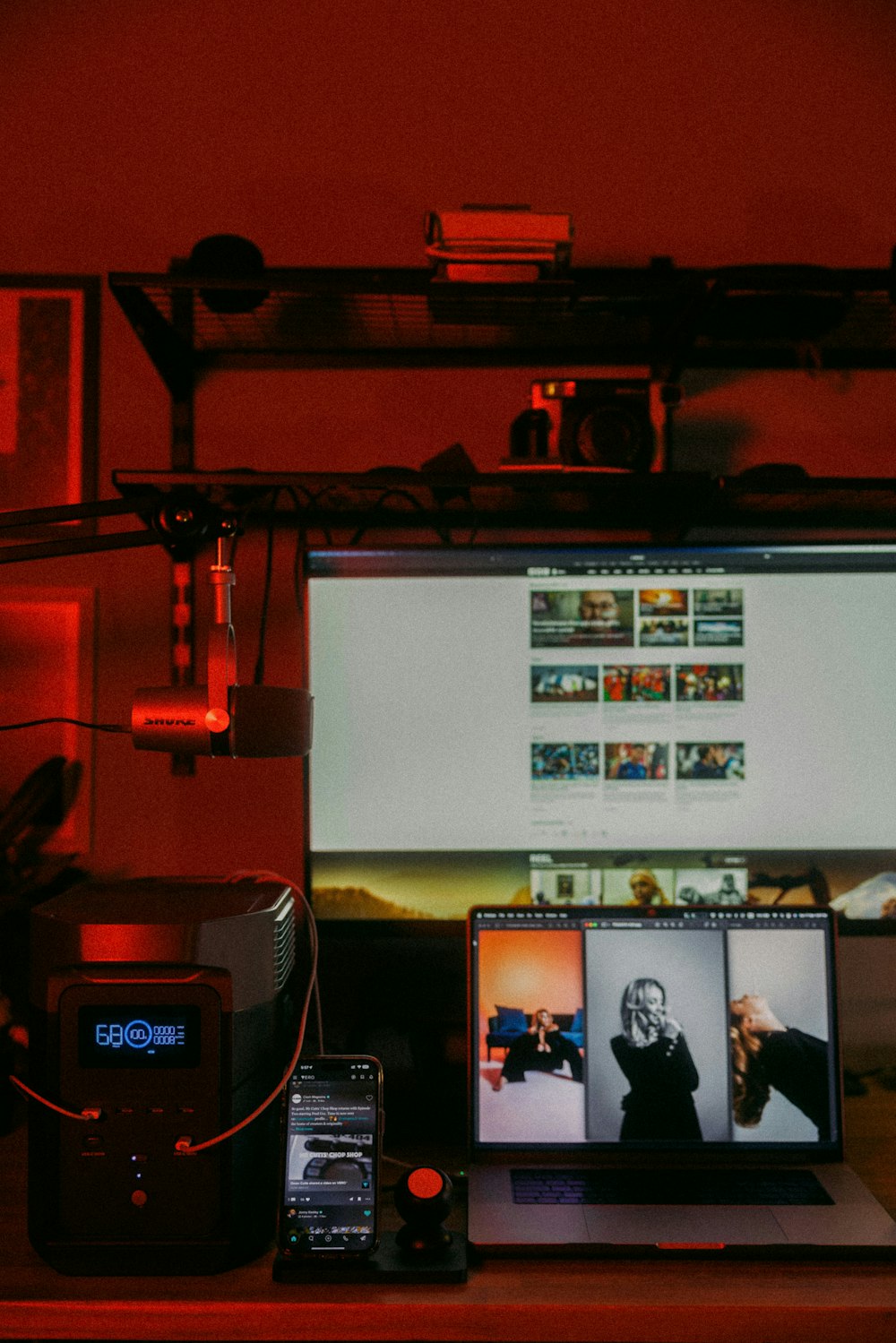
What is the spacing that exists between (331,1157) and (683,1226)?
0.96 feet

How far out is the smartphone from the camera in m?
0.68

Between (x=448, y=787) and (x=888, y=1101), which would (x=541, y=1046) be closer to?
(x=448, y=787)

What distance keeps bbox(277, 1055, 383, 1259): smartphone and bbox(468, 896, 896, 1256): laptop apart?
4.8 inches

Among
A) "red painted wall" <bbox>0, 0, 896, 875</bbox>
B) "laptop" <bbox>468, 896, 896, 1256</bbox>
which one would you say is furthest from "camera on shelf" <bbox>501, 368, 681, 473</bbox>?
"laptop" <bbox>468, 896, 896, 1256</bbox>

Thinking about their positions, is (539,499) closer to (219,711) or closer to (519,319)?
(519,319)

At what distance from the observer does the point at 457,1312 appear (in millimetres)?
634

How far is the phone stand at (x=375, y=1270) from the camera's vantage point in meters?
0.66

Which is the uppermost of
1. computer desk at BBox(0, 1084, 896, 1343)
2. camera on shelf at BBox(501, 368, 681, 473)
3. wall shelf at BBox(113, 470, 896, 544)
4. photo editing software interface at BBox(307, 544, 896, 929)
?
camera on shelf at BBox(501, 368, 681, 473)

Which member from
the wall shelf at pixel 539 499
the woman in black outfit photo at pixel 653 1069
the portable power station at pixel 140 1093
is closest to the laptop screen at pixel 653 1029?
the woman in black outfit photo at pixel 653 1069

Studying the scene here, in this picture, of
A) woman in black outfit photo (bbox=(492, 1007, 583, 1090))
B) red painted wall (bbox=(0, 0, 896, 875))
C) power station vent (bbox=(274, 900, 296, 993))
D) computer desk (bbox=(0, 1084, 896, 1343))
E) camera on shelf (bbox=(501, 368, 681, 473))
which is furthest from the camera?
red painted wall (bbox=(0, 0, 896, 875))

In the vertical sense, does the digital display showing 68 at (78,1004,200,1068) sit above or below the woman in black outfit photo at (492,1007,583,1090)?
above

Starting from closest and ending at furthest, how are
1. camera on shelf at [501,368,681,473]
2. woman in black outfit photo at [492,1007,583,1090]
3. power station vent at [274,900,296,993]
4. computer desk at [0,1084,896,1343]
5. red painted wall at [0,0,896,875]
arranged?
computer desk at [0,1084,896,1343], power station vent at [274,900,296,993], woman in black outfit photo at [492,1007,583,1090], camera on shelf at [501,368,681,473], red painted wall at [0,0,896,875]

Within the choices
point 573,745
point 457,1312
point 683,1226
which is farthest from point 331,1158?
point 573,745

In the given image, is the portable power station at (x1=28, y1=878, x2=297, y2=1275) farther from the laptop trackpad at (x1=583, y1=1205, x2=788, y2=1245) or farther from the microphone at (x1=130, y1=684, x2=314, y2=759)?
the laptop trackpad at (x1=583, y1=1205, x2=788, y2=1245)
